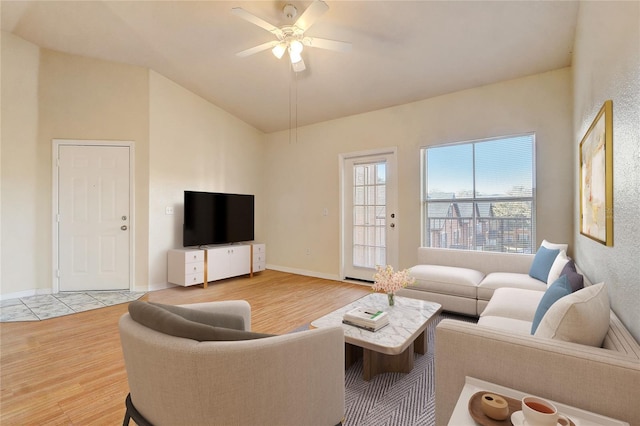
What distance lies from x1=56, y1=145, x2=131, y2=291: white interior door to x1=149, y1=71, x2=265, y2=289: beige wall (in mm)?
376

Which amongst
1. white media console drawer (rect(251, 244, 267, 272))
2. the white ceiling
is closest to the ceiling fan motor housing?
the white ceiling

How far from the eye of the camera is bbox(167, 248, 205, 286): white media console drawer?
428cm

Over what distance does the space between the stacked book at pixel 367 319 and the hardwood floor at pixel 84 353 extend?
100 centimetres

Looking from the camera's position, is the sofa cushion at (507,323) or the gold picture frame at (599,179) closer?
the gold picture frame at (599,179)

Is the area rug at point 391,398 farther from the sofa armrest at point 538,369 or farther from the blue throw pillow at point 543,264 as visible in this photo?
the blue throw pillow at point 543,264

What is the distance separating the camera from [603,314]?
125 cm

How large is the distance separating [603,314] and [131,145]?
5083mm

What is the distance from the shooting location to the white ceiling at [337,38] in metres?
2.81

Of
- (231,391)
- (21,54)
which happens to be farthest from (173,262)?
(231,391)

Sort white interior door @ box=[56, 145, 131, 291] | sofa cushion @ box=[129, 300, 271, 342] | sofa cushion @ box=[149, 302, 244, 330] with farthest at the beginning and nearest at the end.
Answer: white interior door @ box=[56, 145, 131, 291], sofa cushion @ box=[149, 302, 244, 330], sofa cushion @ box=[129, 300, 271, 342]

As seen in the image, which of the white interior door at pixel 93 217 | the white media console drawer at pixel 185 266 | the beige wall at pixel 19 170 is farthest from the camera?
the white media console drawer at pixel 185 266

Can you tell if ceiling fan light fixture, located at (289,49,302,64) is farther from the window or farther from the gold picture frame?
the gold picture frame

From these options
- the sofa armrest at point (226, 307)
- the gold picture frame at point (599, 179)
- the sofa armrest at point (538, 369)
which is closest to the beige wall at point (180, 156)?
the sofa armrest at point (226, 307)

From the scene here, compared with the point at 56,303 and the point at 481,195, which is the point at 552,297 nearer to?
the point at 481,195
